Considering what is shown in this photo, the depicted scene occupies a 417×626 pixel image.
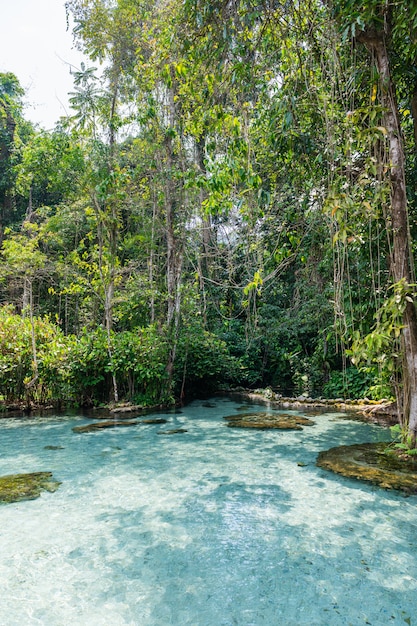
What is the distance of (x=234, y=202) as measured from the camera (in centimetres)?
657

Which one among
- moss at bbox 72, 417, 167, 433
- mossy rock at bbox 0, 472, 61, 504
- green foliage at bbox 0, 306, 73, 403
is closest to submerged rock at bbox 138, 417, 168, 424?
moss at bbox 72, 417, 167, 433

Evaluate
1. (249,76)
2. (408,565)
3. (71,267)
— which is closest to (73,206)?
(71,267)

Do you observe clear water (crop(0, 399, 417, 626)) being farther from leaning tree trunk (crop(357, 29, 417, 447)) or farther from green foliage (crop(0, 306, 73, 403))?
green foliage (crop(0, 306, 73, 403))

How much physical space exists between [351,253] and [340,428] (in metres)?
2.61

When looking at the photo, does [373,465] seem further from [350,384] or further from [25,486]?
[350,384]

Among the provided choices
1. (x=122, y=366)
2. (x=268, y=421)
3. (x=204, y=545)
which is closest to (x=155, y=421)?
(x=122, y=366)

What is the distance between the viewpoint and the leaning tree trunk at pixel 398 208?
3.99m

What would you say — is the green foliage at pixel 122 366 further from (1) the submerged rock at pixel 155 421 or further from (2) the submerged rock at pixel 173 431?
(2) the submerged rock at pixel 173 431

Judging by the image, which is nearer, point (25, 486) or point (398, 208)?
point (25, 486)

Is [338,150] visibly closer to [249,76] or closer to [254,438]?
[249,76]

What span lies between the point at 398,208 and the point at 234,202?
2916mm

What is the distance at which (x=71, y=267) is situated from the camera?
1056cm

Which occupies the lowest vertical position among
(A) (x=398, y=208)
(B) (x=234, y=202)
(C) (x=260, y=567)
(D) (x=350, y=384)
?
(C) (x=260, y=567)

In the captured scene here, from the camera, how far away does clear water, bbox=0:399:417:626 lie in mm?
2051
